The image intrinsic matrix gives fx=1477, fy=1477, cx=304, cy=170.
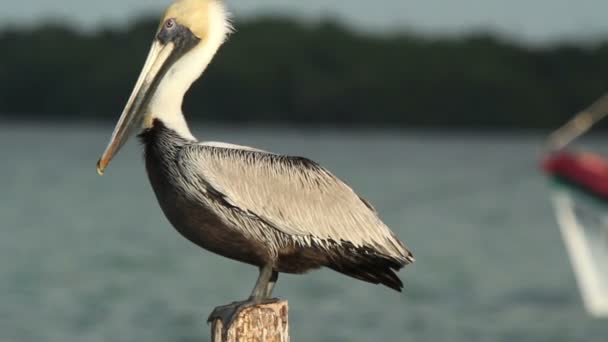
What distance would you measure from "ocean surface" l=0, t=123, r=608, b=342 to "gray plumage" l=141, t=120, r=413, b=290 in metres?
8.78

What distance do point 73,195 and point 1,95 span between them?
32.8 meters

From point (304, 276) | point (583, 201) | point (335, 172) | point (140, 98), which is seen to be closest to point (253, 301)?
point (140, 98)

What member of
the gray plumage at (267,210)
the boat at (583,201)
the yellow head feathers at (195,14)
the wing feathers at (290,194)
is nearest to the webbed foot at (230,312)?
the gray plumage at (267,210)

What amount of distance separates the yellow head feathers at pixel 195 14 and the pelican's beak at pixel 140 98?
0.10 m

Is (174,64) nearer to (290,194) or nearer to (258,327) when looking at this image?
(290,194)

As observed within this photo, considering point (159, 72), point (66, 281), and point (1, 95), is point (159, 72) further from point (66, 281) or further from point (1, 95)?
point (1, 95)

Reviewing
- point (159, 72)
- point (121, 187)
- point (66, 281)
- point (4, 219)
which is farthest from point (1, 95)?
point (159, 72)

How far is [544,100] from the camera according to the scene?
57.9 m

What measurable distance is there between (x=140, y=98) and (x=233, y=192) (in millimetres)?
447

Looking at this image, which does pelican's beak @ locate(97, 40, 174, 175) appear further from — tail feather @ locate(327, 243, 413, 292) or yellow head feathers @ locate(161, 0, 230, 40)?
tail feather @ locate(327, 243, 413, 292)

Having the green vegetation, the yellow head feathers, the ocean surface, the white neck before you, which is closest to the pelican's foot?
the white neck

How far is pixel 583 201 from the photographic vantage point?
14.3 metres

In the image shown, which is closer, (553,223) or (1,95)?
(553,223)

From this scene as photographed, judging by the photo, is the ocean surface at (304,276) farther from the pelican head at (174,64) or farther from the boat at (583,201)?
the pelican head at (174,64)
